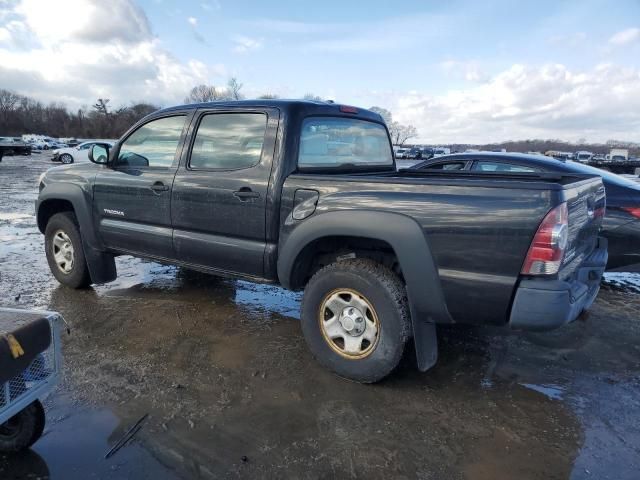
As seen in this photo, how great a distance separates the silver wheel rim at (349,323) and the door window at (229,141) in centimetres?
123

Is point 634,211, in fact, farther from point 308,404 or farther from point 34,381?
point 34,381

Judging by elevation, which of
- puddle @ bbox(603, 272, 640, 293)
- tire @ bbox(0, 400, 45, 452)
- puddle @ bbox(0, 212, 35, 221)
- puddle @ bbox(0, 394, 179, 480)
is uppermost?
tire @ bbox(0, 400, 45, 452)

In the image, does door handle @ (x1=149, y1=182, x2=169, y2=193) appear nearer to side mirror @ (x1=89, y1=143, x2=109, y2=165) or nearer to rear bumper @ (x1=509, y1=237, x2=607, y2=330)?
side mirror @ (x1=89, y1=143, x2=109, y2=165)

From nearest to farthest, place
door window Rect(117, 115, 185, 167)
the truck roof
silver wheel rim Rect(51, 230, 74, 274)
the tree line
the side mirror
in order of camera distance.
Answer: the truck roof < door window Rect(117, 115, 185, 167) < the side mirror < silver wheel rim Rect(51, 230, 74, 274) < the tree line

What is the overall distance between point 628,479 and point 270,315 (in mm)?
3004

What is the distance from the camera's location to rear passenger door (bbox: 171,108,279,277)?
3607 millimetres

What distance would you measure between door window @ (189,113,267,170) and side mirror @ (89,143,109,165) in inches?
47.3

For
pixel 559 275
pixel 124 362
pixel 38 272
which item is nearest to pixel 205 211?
pixel 124 362

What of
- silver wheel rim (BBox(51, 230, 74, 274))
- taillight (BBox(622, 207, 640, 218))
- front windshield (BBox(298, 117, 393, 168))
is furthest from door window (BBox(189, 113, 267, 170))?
taillight (BBox(622, 207, 640, 218))

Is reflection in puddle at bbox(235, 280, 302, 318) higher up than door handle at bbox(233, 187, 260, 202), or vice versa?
door handle at bbox(233, 187, 260, 202)

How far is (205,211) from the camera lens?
387 cm

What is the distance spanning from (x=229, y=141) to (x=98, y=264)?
207cm

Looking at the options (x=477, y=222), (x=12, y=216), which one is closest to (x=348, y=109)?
(x=477, y=222)

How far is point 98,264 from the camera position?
4.84 meters
